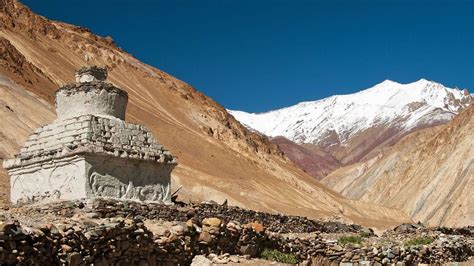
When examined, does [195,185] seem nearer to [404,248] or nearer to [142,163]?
[142,163]

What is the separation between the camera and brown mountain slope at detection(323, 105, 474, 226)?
62.4 m

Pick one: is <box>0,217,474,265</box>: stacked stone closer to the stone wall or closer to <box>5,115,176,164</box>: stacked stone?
the stone wall

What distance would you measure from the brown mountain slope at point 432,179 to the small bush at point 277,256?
155 ft

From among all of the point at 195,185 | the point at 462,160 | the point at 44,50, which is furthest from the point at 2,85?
the point at 462,160

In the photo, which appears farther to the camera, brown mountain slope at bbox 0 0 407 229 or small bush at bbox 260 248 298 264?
brown mountain slope at bbox 0 0 407 229

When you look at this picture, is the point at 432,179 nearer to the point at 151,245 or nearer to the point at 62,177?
the point at 62,177

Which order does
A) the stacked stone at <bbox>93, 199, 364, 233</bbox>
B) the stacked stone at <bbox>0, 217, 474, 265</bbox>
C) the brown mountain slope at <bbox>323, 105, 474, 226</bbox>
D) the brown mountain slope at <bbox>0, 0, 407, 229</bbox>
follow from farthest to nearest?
the brown mountain slope at <bbox>323, 105, 474, 226</bbox>
the brown mountain slope at <bbox>0, 0, 407, 229</bbox>
the stacked stone at <bbox>93, 199, 364, 233</bbox>
the stacked stone at <bbox>0, 217, 474, 265</bbox>

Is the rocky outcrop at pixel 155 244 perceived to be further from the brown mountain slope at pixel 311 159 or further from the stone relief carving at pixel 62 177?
the brown mountain slope at pixel 311 159

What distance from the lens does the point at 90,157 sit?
54.7 feet

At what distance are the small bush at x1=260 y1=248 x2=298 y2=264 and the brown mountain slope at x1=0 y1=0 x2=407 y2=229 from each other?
23.5m

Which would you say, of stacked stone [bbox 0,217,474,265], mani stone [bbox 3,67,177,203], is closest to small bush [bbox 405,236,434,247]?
stacked stone [bbox 0,217,474,265]

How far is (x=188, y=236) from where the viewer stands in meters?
10.3

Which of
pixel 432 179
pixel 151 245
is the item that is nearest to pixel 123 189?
pixel 151 245

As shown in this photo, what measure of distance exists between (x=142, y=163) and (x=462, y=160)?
5551 cm
